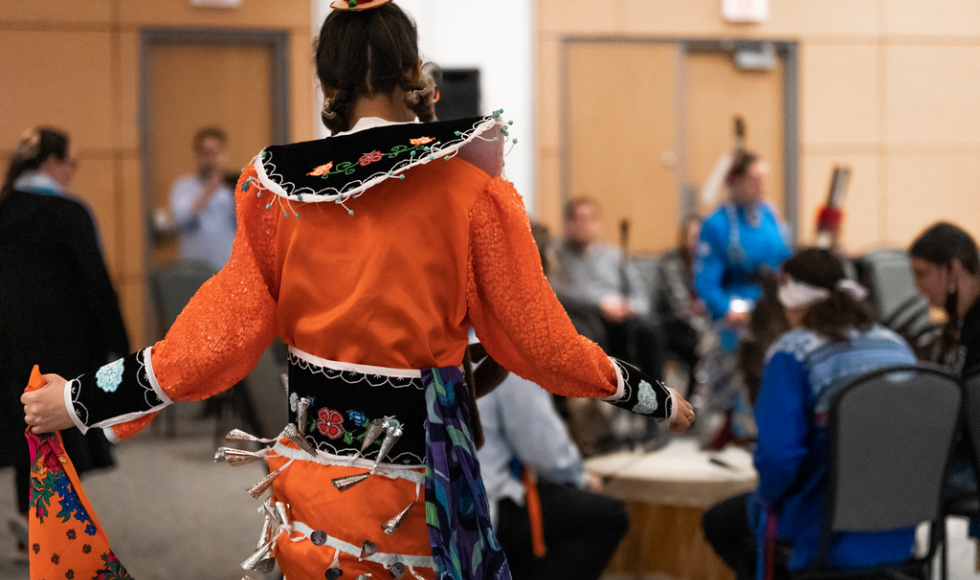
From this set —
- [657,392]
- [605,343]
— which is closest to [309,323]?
[657,392]

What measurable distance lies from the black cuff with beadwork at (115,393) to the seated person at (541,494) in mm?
1157

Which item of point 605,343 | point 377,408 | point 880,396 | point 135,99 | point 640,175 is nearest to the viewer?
point 377,408

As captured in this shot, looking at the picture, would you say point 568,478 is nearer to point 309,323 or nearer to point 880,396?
point 880,396

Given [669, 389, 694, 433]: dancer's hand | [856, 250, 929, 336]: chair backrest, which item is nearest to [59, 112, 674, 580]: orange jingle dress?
[669, 389, 694, 433]: dancer's hand

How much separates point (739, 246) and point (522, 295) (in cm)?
338

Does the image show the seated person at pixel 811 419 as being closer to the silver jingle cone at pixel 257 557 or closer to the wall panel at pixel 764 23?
the silver jingle cone at pixel 257 557

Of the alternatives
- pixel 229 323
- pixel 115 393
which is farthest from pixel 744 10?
pixel 115 393

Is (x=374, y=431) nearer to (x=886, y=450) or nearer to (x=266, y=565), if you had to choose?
(x=266, y=565)

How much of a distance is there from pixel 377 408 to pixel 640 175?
589cm

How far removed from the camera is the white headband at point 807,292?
2428 millimetres

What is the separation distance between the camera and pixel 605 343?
4969mm

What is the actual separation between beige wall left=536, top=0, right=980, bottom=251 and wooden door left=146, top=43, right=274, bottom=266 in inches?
119

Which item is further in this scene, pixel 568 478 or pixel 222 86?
pixel 222 86

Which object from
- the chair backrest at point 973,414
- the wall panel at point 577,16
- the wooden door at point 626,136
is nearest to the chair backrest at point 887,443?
the chair backrest at point 973,414
